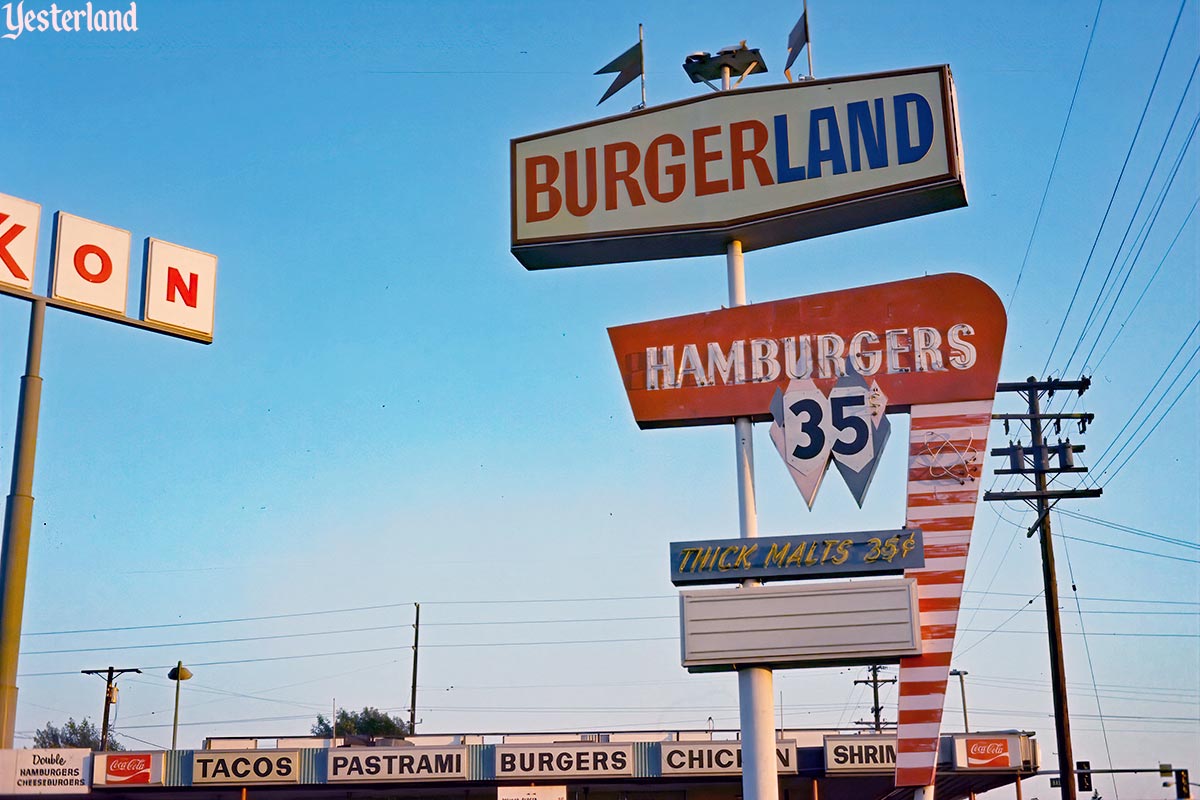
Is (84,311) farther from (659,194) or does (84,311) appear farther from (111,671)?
(111,671)

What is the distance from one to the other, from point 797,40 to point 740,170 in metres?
2.30

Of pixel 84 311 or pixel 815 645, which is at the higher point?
pixel 84 311

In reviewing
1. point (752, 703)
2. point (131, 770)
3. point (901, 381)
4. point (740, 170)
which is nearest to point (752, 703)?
point (752, 703)

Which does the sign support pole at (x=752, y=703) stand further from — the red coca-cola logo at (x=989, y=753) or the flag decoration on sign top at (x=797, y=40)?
the red coca-cola logo at (x=989, y=753)

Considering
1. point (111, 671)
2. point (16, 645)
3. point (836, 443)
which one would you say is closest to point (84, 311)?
point (16, 645)

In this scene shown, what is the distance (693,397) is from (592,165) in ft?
13.3

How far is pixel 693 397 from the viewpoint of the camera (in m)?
19.3

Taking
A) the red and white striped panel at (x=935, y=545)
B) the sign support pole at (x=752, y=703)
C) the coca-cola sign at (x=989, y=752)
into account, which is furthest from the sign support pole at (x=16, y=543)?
the coca-cola sign at (x=989, y=752)

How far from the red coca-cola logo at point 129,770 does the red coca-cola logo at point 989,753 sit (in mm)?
19487

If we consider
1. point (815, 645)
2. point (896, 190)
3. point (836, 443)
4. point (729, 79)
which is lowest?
point (815, 645)

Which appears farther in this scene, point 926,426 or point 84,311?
point 926,426

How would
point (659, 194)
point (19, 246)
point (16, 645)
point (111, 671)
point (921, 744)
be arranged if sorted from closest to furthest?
point (16, 645) → point (19, 246) → point (921, 744) → point (659, 194) → point (111, 671)

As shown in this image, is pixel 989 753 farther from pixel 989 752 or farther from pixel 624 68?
pixel 624 68

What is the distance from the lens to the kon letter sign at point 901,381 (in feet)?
60.0
